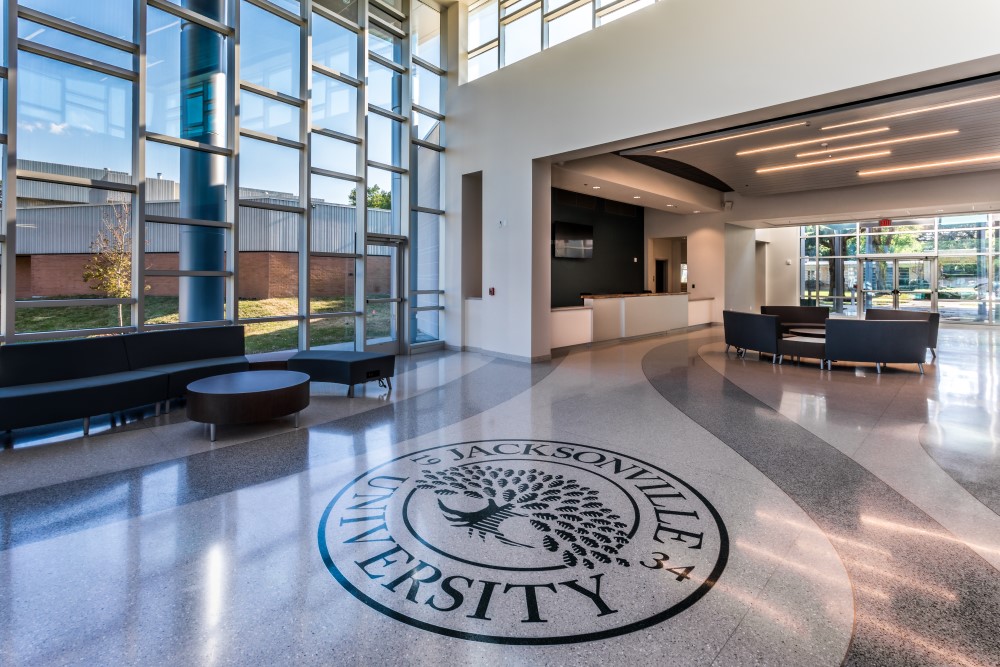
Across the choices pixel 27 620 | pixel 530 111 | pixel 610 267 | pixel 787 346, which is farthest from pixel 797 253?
pixel 27 620

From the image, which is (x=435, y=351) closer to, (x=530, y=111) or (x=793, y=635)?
(x=530, y=111)

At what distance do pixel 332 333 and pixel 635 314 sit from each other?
682 centimetres

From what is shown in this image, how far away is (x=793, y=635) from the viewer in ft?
6.65

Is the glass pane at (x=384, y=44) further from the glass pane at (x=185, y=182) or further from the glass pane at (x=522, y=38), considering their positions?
the glass pane at (x=185, y=182)

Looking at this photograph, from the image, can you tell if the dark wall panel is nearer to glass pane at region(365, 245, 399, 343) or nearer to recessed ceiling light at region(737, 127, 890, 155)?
glass pane at region(365, 245, 399, 343)

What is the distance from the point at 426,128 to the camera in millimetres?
10133

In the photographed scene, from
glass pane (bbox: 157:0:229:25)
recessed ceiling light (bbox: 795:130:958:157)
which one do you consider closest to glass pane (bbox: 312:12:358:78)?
glass pane (bbox: 157:0:229:25)

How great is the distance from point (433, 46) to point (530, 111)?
296 cm

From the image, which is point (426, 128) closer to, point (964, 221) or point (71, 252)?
point (71, 252)

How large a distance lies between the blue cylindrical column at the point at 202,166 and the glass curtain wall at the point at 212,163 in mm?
17

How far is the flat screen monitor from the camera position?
39.8 feet

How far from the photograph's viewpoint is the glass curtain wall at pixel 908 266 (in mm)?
15336

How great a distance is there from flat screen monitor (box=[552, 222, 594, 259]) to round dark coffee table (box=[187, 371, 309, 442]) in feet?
26.6

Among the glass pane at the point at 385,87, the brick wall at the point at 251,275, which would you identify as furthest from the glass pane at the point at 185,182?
the glass pane at the point at 385,87
